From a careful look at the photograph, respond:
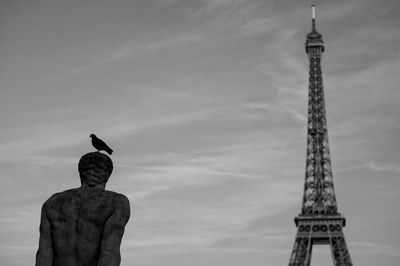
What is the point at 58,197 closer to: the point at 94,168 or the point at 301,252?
the point at 94,168

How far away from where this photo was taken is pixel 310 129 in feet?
350

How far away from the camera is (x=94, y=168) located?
7203 mm

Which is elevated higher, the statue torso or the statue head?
the statue head

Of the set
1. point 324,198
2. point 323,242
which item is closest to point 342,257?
point 323,242

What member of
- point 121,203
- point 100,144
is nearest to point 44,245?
point 121,203

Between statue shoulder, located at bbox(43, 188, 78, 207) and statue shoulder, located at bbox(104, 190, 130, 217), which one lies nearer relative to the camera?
statue shoulder, located at bbox(104, 190, 130, 217)

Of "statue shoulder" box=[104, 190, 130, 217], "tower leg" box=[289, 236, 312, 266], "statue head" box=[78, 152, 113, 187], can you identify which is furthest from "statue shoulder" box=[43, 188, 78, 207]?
"tower leg" box=[289, 236, 312, 266]

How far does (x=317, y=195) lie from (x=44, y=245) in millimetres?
95648

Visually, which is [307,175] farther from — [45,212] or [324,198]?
[45,212]

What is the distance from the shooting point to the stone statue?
688 centimetres

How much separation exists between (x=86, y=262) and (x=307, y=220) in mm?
90338

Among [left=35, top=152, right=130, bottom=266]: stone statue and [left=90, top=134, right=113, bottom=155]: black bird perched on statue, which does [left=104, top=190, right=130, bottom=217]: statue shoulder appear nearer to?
[left=35, top=152, right=130, bottom=266]: stone statue

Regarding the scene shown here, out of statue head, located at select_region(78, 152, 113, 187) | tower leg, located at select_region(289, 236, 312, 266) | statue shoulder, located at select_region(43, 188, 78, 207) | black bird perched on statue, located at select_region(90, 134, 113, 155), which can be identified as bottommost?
statue shoulder, located at select_region(43, 188, 78, 207)

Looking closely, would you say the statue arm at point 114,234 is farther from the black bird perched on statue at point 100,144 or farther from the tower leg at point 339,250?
the tower leg at point 339,250
